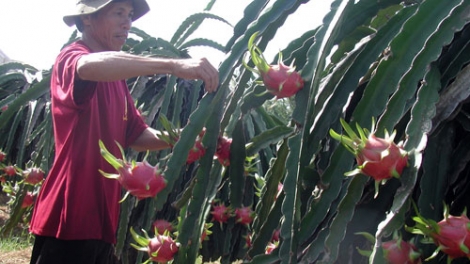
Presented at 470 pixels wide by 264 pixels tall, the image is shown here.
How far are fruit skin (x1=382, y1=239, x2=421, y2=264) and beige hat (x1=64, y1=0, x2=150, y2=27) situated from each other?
1.43 metres

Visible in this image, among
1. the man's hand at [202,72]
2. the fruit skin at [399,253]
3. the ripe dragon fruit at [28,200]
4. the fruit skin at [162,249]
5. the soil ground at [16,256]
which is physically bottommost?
the soil ground at [16,256]

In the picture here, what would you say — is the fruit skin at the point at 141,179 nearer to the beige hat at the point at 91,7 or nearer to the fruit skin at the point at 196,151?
the fruit skin at the point at 196,151

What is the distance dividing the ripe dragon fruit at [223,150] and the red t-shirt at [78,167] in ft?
1.64

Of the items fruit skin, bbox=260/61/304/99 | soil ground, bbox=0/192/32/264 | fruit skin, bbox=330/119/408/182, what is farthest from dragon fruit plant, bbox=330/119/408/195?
soil ground, bbox=0/192/32/264

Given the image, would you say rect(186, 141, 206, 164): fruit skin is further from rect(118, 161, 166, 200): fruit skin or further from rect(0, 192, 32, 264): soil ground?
rect(0, 192, 32, 264): soil ground

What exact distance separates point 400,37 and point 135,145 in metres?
1.26

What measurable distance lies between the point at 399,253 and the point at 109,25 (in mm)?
1454

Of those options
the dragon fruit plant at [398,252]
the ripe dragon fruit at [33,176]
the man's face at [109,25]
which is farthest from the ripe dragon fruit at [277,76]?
the ripe dragon fruit at [33,176]

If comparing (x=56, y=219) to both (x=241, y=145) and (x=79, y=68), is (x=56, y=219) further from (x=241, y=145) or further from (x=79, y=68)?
(x=241, y=145)

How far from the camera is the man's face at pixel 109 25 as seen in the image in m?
2.10

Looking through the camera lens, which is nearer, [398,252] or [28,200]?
[398,252]

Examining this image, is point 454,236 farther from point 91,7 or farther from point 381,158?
point 91,7

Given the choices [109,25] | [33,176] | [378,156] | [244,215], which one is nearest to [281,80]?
[378,156]

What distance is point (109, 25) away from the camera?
6.89 feet
